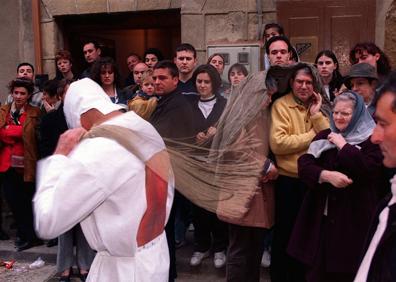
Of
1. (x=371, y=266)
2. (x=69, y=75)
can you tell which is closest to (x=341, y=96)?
(x=371, y=266)

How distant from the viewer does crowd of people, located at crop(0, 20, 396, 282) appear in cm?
184

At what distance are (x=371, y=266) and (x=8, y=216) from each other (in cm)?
489

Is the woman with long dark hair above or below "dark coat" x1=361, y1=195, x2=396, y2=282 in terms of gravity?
above

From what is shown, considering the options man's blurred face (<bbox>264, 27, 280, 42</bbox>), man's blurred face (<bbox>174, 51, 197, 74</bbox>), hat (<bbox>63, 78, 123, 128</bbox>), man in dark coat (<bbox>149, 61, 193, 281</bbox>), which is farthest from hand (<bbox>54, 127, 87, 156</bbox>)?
man's blurred face (<bbox>264, 27, 280, 42</bbox>)

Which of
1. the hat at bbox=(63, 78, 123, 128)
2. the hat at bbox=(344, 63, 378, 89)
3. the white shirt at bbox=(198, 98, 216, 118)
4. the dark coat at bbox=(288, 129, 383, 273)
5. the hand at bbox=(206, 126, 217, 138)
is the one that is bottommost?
the dark coat at bbox=(288, 129, 383, 273)

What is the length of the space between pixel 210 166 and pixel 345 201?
0.98 m

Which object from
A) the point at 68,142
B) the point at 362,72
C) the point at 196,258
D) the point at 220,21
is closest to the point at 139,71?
the point at 220,21

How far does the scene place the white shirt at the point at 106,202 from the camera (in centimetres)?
177

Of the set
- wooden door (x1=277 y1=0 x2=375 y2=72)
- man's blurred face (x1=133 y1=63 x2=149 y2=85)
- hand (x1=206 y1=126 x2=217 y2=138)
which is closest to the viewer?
hand (x1=206 y1=126 x2=217 y2=138)

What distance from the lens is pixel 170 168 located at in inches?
89.2

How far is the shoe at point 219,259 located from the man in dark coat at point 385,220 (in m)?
2.72

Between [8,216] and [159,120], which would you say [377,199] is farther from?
[8,216]

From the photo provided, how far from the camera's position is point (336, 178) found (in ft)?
9.82

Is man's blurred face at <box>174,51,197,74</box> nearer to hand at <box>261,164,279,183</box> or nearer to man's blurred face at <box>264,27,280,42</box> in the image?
man's blurred face at <box>264,27,280,42</box>
